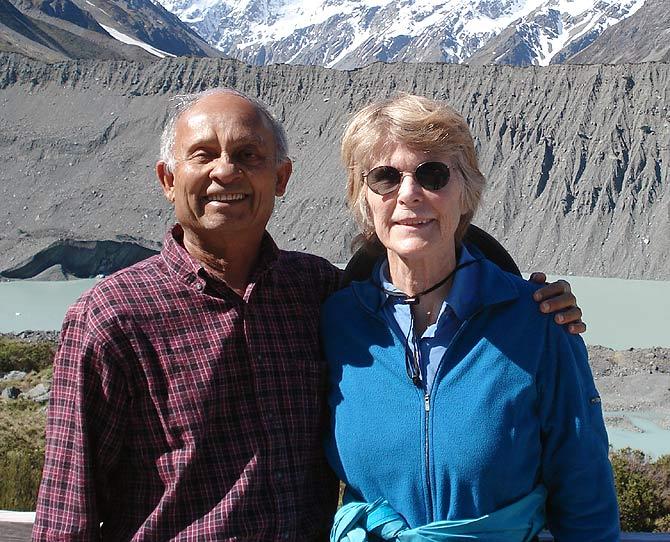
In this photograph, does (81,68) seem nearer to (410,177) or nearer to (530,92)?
(530,92)

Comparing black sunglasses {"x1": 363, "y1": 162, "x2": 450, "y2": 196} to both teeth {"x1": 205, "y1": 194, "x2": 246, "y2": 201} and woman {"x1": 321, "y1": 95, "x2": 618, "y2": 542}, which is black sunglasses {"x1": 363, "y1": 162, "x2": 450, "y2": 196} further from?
teeth {"x1": 205, "y1": 194, "x2": 246, "y2": 201}

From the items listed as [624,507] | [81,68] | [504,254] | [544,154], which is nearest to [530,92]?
[544,154]

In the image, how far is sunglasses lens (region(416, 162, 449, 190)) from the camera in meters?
3.05

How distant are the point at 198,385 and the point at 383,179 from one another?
983mm

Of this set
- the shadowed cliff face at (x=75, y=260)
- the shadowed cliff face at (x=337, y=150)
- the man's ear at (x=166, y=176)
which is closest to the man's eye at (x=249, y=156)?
the man's ear at (x=166, y=176)

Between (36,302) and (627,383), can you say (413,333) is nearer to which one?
(627,383)

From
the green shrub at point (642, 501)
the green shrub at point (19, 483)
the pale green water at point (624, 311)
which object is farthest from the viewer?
the pale green water at point (624, 311)

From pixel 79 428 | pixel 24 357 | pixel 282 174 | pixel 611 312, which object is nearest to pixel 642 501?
pixel 282 174

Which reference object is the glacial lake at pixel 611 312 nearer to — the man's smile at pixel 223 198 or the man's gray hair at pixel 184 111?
the man's gray hair at pixel 184 111

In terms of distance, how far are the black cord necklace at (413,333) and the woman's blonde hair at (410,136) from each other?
284 millimetres

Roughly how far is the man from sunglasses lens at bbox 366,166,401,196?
40cm

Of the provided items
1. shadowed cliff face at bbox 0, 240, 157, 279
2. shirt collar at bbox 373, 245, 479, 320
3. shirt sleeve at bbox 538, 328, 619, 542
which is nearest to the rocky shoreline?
shirt collar at bbox 373, 245, 479, 320

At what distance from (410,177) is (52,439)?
1.54 metres

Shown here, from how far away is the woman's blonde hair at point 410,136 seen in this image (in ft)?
9.94
